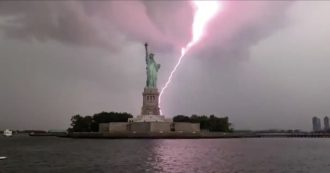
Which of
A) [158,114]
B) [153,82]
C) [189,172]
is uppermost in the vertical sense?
[153,82]

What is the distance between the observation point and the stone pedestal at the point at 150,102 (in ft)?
419

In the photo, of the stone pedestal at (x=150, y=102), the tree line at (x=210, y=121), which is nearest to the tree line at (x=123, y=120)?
the tree line at (x=210, y=121)

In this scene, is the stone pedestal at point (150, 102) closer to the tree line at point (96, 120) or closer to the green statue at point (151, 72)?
the green statue at point (151, 72)

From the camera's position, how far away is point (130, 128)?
129000mm

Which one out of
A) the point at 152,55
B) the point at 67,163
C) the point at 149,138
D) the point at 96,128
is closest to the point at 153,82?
the point at 152,55

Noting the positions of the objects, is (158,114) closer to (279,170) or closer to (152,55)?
(152,55)

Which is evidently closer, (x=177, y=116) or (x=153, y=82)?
(x=153, y=82)

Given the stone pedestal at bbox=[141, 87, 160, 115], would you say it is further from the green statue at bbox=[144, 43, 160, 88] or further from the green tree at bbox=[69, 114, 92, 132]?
→ the green tree at bbox=[69, 114, 92, 132]

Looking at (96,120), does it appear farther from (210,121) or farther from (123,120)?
(210,121)

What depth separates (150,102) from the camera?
12781cm

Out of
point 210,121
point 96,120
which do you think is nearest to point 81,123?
point 96,120

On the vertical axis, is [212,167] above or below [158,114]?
below

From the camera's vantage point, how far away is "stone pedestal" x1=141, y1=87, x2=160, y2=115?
5025 inches

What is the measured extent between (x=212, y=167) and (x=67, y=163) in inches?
577
